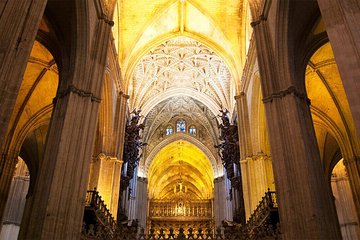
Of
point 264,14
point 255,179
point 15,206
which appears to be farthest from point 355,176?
point 15,206

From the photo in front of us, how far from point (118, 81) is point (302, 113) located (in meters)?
8.72

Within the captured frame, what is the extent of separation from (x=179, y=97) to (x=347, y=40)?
845 inches

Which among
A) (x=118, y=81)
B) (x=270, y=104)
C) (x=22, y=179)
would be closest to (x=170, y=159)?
(x=22, y=179)

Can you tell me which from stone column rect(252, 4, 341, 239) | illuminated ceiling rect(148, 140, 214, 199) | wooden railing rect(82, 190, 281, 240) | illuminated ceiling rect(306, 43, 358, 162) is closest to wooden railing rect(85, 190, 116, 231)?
wooden railing rect(82, 190, 281, 240)

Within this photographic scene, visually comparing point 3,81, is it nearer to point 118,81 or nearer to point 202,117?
point 118,81

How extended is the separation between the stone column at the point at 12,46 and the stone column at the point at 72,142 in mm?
3392

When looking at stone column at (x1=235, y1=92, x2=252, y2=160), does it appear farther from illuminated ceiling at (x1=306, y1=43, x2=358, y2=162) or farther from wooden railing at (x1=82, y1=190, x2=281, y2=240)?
wooden railing at (x1=82, y1=190, x2=281, y2=240)

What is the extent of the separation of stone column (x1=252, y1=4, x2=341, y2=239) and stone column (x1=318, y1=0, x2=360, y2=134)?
3080 millimetres

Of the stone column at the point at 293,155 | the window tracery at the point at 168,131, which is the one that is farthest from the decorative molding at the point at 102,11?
the window tracery at the point at 168,131

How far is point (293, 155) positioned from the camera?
8.37 metres

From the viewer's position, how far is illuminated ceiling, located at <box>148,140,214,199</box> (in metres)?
29.8

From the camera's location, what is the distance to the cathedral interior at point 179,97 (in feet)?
24.3

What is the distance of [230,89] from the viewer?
21.5 metres

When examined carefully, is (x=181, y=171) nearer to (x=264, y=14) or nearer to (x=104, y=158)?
(x=104, y=158)
